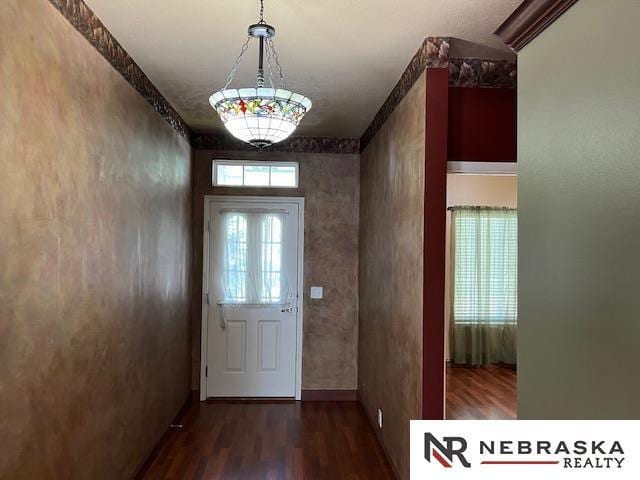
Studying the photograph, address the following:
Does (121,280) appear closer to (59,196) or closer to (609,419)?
(59,196)

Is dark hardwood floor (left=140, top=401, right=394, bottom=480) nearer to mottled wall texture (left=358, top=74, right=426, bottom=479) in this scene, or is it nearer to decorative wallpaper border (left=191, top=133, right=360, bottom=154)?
mottled wall texture (left=358, top=74, right=426, bottom=479)

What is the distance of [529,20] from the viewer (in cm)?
167

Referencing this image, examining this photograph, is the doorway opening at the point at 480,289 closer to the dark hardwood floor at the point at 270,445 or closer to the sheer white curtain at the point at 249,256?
the dark hardwood floor at the point at 270,445

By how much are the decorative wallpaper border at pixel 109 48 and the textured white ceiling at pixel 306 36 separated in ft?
0.14

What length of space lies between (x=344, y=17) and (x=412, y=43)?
1.60 feet

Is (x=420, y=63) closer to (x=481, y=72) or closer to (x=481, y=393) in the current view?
(x=481, y=72)

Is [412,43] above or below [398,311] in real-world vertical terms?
above

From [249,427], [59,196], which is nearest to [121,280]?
[59,196]

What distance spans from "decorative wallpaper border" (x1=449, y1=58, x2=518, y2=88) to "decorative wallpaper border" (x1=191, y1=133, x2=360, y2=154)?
7.11 feet

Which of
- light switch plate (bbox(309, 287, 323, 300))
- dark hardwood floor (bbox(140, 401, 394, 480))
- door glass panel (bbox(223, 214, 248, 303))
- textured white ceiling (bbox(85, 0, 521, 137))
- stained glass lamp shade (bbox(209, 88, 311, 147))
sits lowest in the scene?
dark hardwood floor (bbox(140, 401, 394, 480))

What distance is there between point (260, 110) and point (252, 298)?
10.5 ft

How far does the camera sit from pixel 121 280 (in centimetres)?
273

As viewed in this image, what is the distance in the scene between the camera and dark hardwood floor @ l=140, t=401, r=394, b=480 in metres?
3.26

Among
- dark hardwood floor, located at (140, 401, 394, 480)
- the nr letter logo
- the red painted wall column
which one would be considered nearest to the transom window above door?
dark hardwood floor, located at (140, 401, 394, 480)
